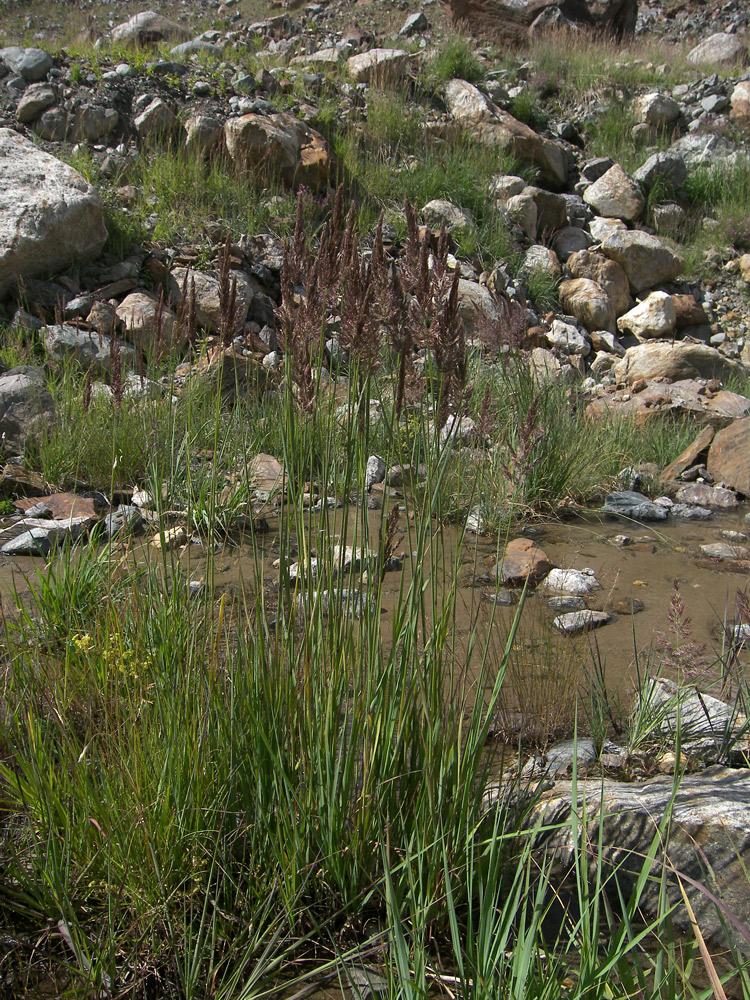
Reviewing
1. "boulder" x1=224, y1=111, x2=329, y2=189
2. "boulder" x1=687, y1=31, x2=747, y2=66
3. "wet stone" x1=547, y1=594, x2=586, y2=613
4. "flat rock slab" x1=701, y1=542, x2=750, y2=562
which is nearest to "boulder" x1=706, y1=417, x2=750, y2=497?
"flat rock slab" x1=701, y1=542, x2=750, y2=562

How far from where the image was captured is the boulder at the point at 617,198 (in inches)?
361

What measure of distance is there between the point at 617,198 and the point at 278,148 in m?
4.34

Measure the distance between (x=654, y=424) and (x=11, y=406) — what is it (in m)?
4.48

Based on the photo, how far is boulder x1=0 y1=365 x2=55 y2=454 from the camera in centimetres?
397

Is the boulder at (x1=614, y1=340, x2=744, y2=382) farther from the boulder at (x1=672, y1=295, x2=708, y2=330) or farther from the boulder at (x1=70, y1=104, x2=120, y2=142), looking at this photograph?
the boulder at (x1=70, y1=104, x2=120, y2=142)

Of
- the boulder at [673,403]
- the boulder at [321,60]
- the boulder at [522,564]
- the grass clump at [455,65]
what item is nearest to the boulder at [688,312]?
the boulder at [673,403]

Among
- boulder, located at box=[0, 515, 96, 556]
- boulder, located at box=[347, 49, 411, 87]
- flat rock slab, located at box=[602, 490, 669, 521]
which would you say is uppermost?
boulder, located at box=[347, 49, 411, 87]

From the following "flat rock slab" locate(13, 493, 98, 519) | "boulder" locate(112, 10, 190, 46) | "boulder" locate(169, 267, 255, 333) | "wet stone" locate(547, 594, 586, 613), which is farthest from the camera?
"boulder" locate(112, 10, 190, 46)

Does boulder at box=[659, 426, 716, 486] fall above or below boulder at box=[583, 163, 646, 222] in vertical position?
below

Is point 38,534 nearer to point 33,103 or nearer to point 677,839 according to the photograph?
point 677,839

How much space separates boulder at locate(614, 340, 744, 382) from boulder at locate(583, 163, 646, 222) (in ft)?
8.79

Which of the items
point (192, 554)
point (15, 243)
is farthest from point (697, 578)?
point (15, 243)

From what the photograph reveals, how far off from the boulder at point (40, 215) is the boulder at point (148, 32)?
4.85m

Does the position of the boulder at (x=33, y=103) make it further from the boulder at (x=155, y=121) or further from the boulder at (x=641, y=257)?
the boulder at (x=641, y=257)
